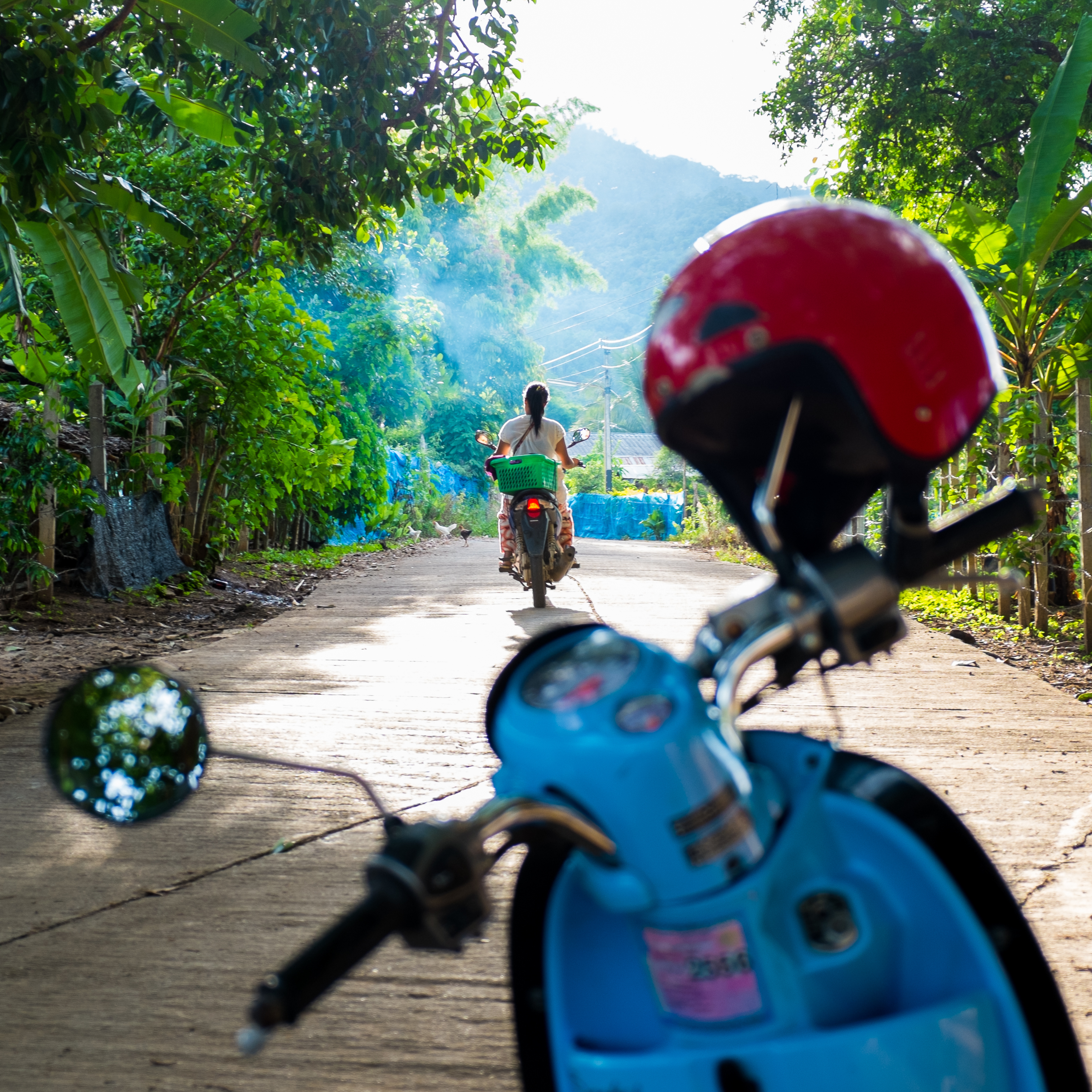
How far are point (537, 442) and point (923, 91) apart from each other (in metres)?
6.60

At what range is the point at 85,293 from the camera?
5816 millimetres

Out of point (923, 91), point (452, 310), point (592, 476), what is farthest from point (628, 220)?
point (923, 91)

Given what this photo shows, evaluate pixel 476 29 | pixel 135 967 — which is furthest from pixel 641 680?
pixel 476 29

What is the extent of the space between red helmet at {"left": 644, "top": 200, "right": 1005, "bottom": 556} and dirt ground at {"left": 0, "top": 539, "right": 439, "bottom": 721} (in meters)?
4.85

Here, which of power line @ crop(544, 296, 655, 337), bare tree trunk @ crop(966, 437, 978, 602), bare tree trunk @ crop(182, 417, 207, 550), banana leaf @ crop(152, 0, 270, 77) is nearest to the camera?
banana leaf @ crop(152, 0, 270, 77)

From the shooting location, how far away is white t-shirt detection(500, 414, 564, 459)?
8.70 meters

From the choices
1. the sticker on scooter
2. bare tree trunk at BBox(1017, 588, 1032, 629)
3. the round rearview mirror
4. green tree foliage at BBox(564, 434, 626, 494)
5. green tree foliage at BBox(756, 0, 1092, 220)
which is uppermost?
green tree foliage at BBox(756, 0, 1092, 220)

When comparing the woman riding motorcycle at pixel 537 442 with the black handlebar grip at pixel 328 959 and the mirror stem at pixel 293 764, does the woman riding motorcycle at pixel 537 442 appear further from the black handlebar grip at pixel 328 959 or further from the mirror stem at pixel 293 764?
the black handlebar grip at pixel 328 959

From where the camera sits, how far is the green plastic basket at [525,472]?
26.8ft

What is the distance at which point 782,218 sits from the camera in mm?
893

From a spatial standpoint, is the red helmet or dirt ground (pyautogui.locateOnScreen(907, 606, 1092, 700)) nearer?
the red helmet

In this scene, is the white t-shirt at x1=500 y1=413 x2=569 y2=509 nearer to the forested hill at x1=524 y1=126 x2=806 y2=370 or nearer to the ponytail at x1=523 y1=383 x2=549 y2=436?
the ponytail at x1=523 y1=383 x2=549 y2=436

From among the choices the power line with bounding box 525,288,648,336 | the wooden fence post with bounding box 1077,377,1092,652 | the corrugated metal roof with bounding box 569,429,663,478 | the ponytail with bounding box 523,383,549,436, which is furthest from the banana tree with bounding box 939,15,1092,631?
the power line with bounding box 525,288,648,336

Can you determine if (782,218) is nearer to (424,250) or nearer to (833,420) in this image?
(833,420)
